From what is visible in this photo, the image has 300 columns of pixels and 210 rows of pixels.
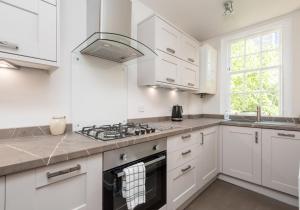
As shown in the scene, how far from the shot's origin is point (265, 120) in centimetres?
255

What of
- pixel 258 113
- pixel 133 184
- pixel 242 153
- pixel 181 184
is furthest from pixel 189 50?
pixel 133 184

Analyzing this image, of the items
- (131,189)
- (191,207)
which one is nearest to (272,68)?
(191,207)

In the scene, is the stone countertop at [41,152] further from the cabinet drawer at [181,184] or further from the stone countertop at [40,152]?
the cabinet drawer at [181,184]

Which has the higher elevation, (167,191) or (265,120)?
(265,120)

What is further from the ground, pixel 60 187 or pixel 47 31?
pixel 47 31

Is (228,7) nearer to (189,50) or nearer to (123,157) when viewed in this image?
(189,50)

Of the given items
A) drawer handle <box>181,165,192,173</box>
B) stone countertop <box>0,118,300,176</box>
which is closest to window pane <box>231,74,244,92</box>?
drawer handle <box>181,165,192,173</box>

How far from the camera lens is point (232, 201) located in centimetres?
200

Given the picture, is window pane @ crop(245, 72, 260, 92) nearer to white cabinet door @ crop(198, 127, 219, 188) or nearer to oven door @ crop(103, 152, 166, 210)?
white cabinet door @ crop(198, 127, 219, 188)

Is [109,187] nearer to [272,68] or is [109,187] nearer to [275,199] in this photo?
[275,199]

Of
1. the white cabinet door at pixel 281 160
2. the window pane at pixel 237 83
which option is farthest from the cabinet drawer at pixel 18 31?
the window pane at pixel 237 83

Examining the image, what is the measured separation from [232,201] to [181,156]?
3.13ft

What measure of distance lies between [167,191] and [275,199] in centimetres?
153

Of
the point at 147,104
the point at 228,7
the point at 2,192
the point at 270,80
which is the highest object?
the point at 228,7
